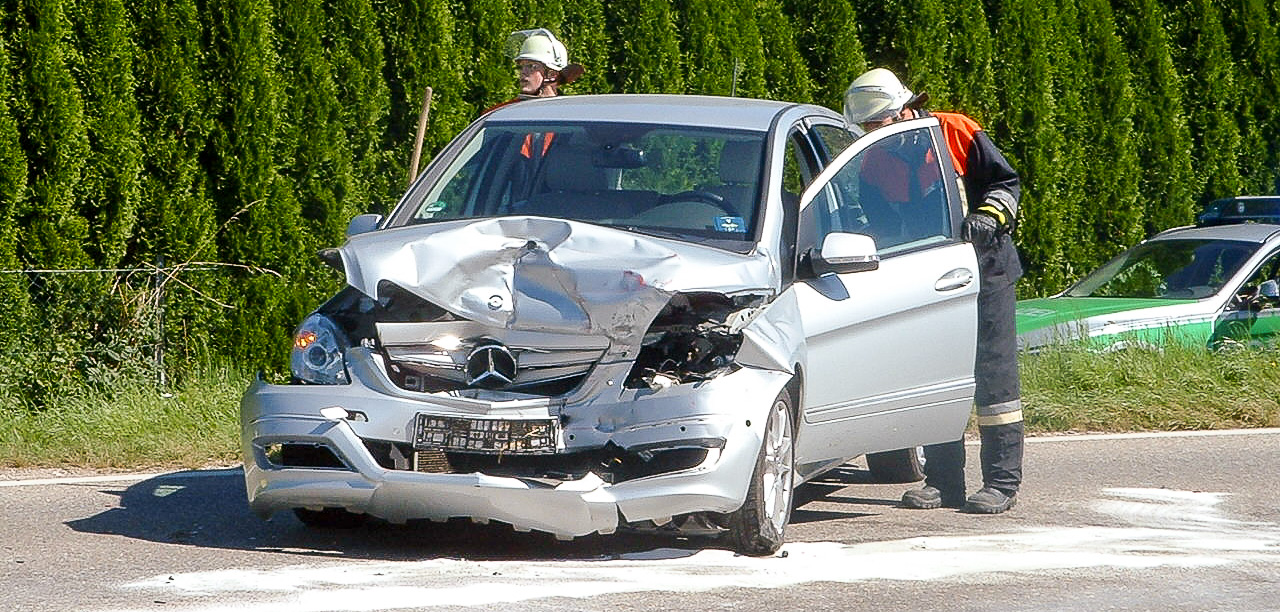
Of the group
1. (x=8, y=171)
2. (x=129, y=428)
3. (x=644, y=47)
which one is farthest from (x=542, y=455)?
(x=644, y=47)

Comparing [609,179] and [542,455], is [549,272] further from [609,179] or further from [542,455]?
[609,179]

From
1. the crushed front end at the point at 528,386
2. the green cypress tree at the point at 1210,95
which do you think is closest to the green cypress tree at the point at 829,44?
the green cypress tree at the point at 1210,95

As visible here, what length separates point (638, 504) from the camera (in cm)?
635

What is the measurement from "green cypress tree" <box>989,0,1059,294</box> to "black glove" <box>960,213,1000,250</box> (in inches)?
272

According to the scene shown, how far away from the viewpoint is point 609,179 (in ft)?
25.3

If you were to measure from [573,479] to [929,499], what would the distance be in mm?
2409

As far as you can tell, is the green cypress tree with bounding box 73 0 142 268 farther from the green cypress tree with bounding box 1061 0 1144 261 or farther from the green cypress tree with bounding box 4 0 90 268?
the green cypress tree with bounding box 1061 0 1144 261

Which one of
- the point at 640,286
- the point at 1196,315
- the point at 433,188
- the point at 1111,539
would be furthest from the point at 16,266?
the point at 1196,315

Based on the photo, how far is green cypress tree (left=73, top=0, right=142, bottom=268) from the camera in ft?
36.3

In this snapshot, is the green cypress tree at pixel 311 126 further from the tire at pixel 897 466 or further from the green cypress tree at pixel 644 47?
the tire at pixel 897 466

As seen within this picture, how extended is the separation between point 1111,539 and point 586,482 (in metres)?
2.26

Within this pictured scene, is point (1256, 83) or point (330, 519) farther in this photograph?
point (1256, 83)

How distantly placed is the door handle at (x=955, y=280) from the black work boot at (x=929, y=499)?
980 mm

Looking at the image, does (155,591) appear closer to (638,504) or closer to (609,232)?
(638,504)
